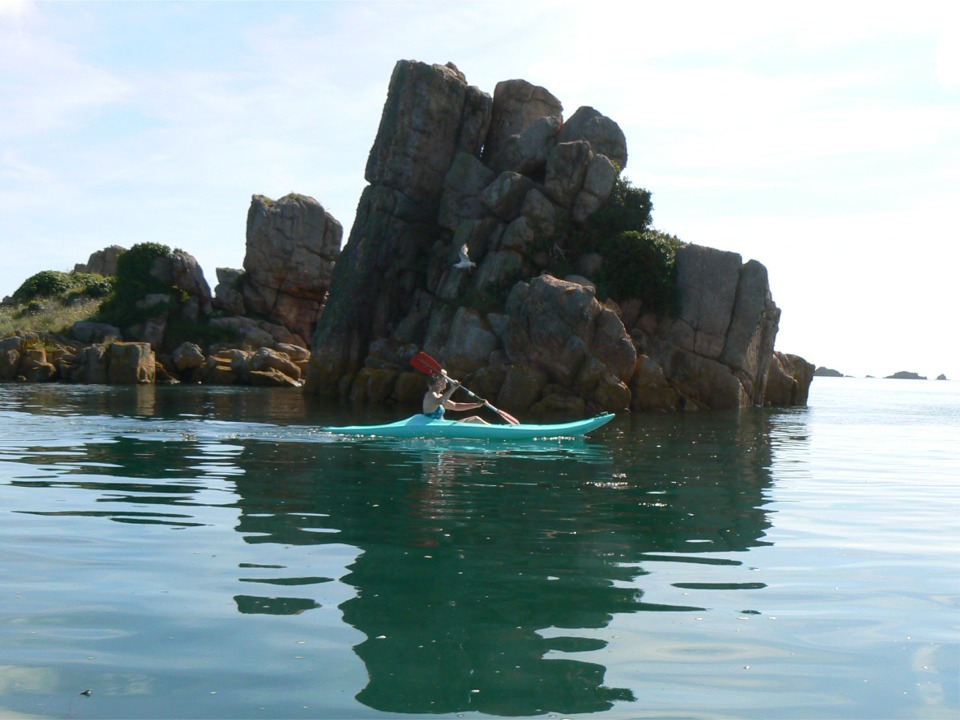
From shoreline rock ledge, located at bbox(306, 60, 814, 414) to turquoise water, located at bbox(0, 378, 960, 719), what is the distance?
62.9ft

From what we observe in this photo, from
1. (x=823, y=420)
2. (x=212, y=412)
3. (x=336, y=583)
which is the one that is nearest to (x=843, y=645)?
(x=336, y=583)

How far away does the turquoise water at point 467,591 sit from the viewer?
520 centimetres

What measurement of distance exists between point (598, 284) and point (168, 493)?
3019cm

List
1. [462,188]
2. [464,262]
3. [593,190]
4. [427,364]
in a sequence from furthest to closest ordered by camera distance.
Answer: [462,188] < [593,190] < [464,262] < [427,364]

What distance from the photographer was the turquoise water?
5203 mm

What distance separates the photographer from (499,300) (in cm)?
3906

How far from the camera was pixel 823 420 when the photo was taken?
33562 mm

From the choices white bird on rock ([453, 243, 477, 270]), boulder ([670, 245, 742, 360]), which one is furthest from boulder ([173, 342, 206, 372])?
boulder ([670, 245, 742, 360])

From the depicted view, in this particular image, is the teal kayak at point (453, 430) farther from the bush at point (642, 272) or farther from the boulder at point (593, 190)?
the boulder at point (593, 190)

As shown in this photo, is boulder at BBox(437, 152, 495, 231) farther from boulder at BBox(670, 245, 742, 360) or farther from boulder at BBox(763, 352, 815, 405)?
boulder at BBox(763, 352, 815, 405)

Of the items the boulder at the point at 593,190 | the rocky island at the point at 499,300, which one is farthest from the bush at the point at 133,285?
the boulder at the point at 593,190

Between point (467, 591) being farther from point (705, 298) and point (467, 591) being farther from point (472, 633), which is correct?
point (705, 298)

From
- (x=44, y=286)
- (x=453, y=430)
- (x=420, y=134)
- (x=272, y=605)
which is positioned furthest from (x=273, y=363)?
(x=272, y=605)

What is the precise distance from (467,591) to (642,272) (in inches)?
1334
